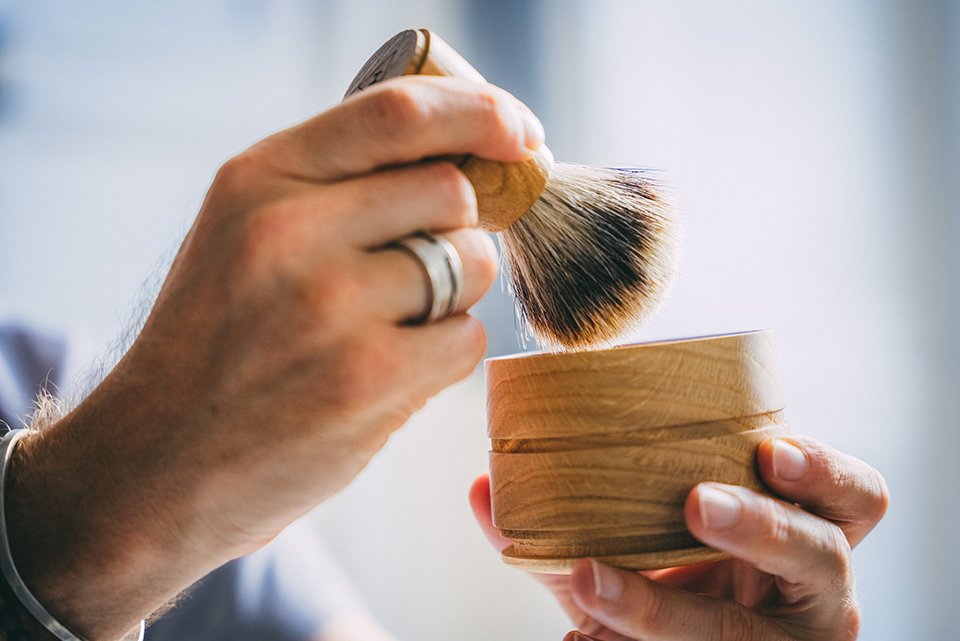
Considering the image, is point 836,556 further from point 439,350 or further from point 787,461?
point 439,350

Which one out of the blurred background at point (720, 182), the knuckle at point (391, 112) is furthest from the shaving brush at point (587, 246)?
the blurred background at point (720, 182)

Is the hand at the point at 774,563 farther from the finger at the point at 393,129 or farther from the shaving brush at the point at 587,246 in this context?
the finger at the point at 393,129

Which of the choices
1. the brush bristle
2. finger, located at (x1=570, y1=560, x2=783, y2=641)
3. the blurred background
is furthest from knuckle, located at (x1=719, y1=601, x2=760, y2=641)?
the blurred background

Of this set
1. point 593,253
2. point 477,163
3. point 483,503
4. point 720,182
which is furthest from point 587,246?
point 720,182

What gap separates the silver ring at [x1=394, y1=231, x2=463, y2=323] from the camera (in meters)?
0.44

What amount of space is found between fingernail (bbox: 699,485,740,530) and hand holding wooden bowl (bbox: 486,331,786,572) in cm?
2

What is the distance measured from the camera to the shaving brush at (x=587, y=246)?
55cm

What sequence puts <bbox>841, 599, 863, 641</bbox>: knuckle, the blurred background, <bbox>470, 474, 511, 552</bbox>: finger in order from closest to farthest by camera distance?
<bbox>841, 599, 863, 641</bbox>: knuckle → <bbox>470, 474, 511, 552</bbox>: finger → the blurred background

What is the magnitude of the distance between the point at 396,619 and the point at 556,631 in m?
0.29

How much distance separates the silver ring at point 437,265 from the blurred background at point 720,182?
0.80m

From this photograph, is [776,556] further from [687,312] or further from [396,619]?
[396,619]

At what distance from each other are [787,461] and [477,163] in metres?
0.29

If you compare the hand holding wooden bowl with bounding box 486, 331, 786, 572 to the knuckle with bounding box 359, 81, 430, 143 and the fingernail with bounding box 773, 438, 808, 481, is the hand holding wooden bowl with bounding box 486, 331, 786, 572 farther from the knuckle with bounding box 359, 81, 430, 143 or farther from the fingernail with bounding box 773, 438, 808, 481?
the knuckle with bounding box 359, 81, 430, 143

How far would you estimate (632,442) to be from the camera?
506 mm
